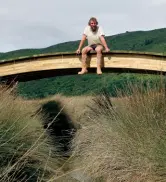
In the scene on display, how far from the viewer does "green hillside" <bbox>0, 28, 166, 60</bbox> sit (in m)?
99.1

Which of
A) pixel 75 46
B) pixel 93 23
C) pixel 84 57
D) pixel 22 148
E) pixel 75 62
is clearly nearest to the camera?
pixel 22 148

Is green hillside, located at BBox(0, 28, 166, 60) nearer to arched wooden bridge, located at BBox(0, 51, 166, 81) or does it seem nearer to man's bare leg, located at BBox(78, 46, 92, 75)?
arched wooden bridge, located at BBox(0, 51, 166, 81)

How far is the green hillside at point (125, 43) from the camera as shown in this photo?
99125mm

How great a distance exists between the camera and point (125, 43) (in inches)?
4176

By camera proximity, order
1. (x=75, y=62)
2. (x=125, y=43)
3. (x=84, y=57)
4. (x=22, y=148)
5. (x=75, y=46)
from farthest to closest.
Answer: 1. (x=75, y=46)
2. (x=125, y=43)
3. (x=75, y=62)
4. (x=84, y=57)
5. (x=22, y=148)

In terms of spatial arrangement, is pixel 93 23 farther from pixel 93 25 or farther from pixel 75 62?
pixel 75 62

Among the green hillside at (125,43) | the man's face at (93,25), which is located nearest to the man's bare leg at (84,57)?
the man's face at (93,25)

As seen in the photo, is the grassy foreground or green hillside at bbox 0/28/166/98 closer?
the grassy foreground

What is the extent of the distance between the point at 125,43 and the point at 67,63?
91.3 m

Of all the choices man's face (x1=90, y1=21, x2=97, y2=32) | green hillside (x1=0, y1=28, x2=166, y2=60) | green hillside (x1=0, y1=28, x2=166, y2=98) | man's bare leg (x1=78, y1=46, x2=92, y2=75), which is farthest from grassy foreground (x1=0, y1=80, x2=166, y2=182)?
green hillside (x1=0, y1=28, x2=166, y2=60)

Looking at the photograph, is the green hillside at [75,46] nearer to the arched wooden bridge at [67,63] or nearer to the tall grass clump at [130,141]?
the arched wooden bridge at [67,63]

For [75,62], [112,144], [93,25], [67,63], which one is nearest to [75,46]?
[67,63]

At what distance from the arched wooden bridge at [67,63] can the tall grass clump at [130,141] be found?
4463 mm

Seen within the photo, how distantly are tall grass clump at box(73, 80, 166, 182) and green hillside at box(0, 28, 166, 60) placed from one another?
276 feet
